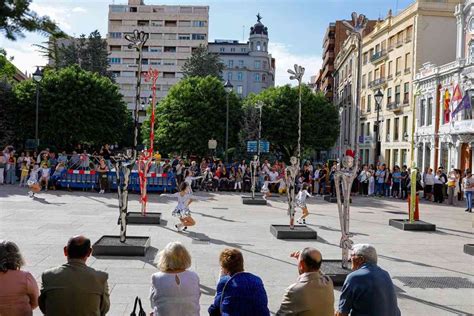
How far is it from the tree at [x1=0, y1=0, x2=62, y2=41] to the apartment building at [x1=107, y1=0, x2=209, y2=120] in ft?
295

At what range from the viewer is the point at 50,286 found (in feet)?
15.4

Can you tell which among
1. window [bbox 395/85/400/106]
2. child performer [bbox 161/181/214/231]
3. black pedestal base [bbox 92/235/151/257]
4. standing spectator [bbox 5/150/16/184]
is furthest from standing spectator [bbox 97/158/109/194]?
window [bbox 395/85/400/106]

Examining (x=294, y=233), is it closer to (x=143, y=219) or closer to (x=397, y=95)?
(x=143, y=219)

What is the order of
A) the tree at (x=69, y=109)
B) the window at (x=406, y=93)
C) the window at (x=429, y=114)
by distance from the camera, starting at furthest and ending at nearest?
the window at (x=406, y=93), the window at (x=429, y=114), the tree at (x=69, y=109)

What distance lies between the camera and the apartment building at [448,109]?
35.1 m

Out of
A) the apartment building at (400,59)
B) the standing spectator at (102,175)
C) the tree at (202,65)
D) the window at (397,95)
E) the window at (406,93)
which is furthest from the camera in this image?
the tree at (202,65)

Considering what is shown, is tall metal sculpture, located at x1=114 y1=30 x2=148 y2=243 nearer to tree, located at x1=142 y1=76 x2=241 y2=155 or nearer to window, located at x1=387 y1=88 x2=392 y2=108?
tree, located at x1=142 y1=76 x2=241 y2=155

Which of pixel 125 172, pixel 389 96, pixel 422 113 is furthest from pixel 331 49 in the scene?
pixel 125 172

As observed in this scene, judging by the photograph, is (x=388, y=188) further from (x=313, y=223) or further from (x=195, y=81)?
(x=195, y=81)

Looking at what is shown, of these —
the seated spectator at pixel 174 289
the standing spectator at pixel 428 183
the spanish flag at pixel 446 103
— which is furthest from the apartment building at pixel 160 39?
the seated spectator at pixel 174 289

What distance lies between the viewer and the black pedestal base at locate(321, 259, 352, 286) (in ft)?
28.2

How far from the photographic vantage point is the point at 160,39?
94.4 meters

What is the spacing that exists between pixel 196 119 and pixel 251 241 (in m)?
31.5

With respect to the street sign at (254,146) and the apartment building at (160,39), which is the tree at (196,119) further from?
the apartment building at (160,39)
